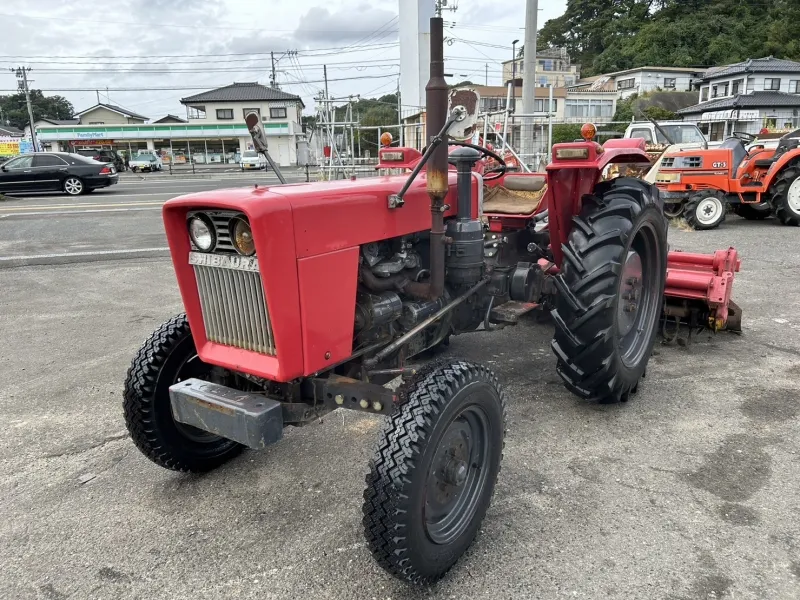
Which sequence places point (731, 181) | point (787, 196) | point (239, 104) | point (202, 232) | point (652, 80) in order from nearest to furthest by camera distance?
point (202, 232) < point (787, 196) < point (731, 181) < point (239, 104) < point (652, 80)

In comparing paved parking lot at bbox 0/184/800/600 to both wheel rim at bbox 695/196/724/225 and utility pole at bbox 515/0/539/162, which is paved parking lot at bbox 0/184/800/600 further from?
utility pole at bbox 515/0/539/162

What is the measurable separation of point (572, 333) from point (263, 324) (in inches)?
66.6

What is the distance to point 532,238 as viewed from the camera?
13.3 ft

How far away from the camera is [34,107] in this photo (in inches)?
3017

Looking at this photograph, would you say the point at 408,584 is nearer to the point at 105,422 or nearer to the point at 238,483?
the point at 238,483

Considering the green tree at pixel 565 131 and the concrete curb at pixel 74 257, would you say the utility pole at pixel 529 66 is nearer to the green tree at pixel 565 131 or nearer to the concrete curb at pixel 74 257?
the concrete curb at pixel 74 257

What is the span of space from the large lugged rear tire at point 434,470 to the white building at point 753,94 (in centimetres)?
3537

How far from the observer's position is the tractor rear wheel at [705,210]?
9.35m

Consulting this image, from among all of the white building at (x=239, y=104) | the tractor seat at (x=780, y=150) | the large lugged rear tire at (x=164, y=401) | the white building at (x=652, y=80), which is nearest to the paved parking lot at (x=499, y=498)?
the large lugged rear tire at (x=164, y=401)

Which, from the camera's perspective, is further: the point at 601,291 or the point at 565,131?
the point at 565,131

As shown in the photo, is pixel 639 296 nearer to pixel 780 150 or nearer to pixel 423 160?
pixel 423 160

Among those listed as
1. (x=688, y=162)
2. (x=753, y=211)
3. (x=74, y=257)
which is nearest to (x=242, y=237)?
(x=74, y=257)

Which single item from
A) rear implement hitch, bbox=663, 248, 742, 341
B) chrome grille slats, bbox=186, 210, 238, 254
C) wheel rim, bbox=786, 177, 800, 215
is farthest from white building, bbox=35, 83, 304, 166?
chrome grille slats, bbox=186, 210, 238, 254

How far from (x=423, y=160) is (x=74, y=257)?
25.1 ft
